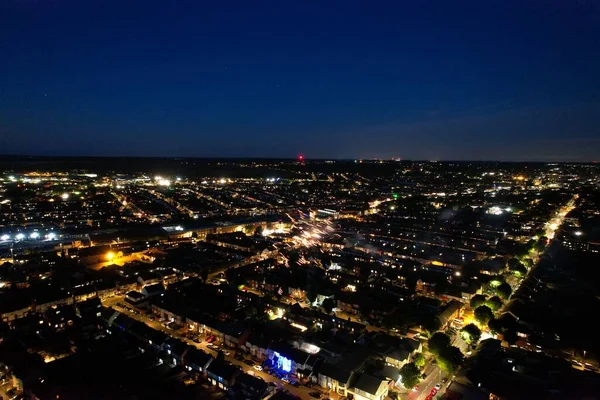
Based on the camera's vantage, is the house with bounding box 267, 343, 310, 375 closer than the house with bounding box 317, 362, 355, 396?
No

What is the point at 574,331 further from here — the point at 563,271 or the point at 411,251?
the point at 411,251

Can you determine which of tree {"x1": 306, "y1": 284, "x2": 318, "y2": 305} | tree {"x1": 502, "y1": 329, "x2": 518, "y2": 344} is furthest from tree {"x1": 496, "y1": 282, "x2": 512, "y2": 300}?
tree {"x1": 306, "y1": 284, "x2": 318, "y2": 305}

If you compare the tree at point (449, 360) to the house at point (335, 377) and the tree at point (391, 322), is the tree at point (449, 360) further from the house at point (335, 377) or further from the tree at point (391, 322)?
the house at point (335, 377)

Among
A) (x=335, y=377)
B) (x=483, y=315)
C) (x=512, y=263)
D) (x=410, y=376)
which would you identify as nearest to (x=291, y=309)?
(x=335, y=377)

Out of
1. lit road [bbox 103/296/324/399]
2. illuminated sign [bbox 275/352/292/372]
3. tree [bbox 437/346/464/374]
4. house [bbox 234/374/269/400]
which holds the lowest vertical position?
lit road [bbox 103/296/324/399]

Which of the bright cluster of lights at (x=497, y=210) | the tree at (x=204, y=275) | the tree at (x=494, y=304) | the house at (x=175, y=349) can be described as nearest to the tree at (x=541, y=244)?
the tree at (x=494, y=304)

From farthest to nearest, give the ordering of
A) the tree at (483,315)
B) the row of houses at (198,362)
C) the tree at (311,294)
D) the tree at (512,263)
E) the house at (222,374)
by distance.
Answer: the tree at (512,263), the tree at (311,294), the tree at (483,315), the house at (222,374), the row of houses at (198,362)

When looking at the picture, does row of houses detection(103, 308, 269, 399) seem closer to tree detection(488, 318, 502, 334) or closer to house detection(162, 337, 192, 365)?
house detection(162, 337, 192, 365)
